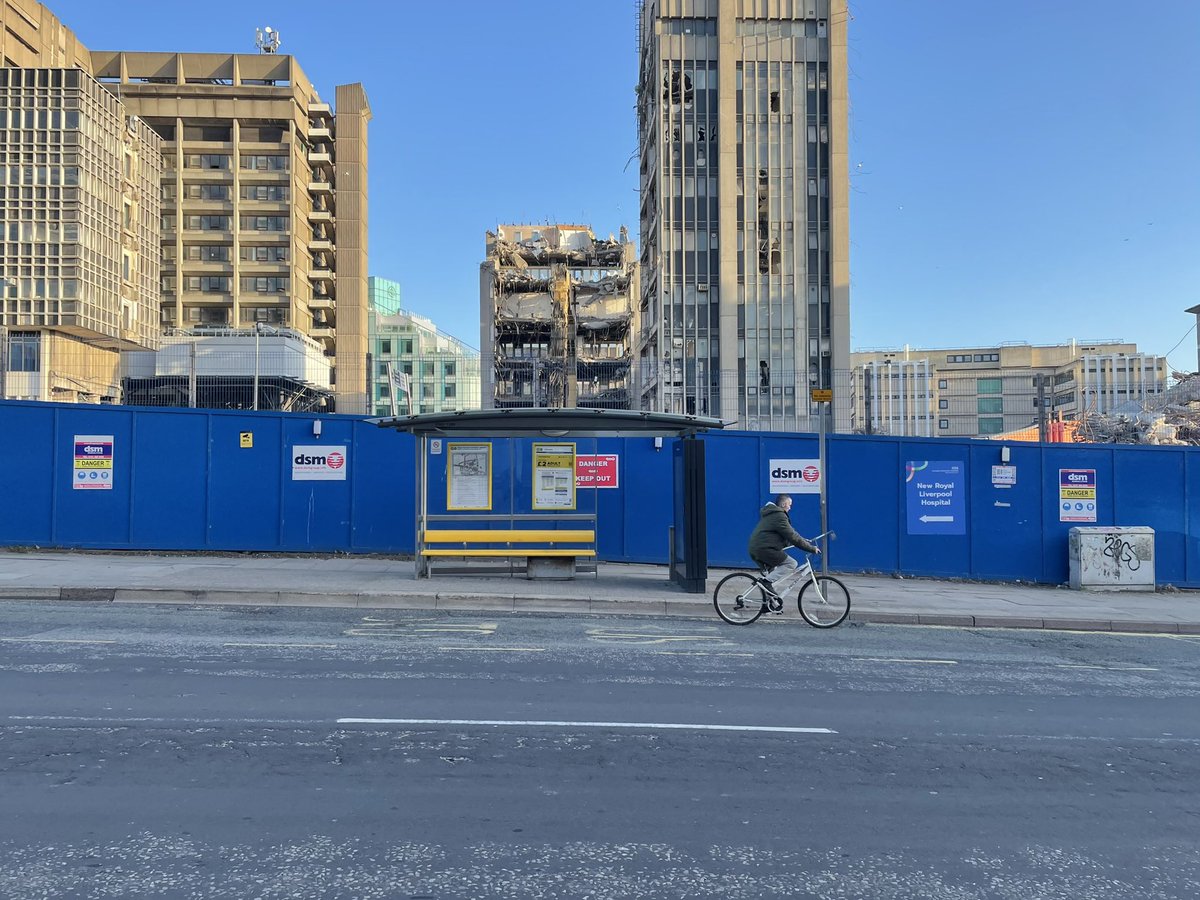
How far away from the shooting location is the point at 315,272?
259 ft

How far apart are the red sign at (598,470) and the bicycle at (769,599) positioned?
5080 mm

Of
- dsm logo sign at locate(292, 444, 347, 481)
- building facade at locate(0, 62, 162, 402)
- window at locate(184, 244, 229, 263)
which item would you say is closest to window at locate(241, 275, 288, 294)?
window at locate(184, 244, 229, 263)

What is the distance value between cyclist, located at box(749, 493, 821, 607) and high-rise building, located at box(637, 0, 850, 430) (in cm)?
4638

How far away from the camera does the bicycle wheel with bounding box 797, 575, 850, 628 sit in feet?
36.2

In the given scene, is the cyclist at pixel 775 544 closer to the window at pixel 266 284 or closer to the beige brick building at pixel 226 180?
the beige brick building at pixel 226 180

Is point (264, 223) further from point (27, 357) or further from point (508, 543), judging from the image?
point (508, 543)

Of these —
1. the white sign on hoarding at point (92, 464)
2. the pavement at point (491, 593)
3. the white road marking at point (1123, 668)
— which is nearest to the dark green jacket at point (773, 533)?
the pavement at point (491, 593)

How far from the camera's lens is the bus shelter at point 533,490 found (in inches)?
503

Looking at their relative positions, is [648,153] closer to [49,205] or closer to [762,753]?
[49,205]

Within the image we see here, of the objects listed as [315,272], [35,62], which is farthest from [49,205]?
[315,272]

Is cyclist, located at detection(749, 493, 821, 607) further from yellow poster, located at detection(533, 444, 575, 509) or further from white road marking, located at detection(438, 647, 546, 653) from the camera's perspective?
yellow poster, located at detection(533, 444, 575, 509)

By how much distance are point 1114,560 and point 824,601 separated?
7.64m

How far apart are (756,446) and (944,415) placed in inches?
4068

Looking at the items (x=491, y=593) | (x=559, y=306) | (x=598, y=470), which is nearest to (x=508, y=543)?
(x=491, y=593)
